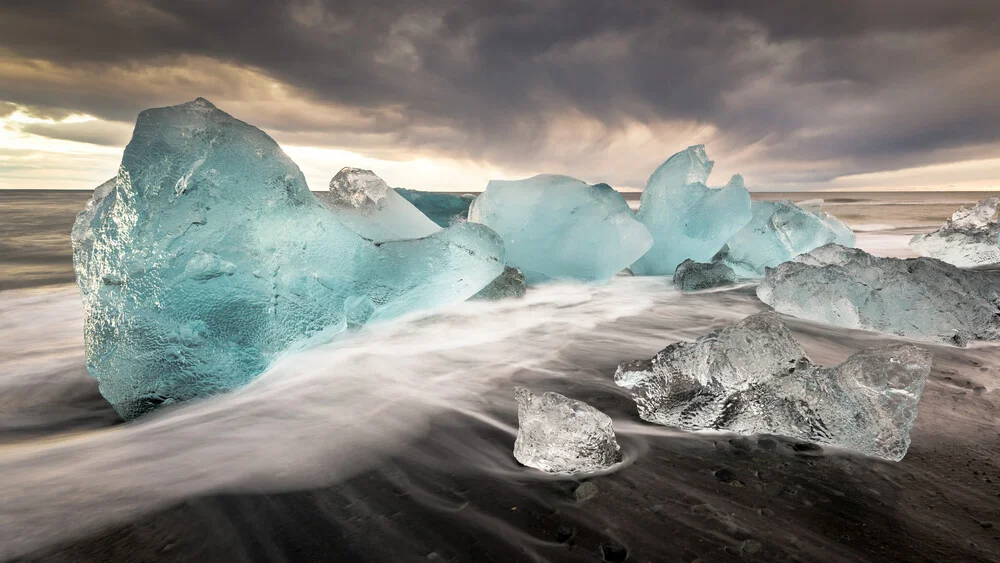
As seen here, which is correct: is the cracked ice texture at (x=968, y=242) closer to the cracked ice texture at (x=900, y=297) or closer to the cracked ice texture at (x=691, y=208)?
the cracked ice texture at (x=691, y=208)

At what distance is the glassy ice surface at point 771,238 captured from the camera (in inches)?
183

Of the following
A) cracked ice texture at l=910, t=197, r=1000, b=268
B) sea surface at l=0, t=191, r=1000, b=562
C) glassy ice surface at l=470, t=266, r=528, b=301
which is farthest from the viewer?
cracked ice texture at l=910, t=197, r=1000, b=268

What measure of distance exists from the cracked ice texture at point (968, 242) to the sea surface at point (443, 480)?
11.4 feet

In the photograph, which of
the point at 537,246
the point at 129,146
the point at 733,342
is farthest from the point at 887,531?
the point at 537,246

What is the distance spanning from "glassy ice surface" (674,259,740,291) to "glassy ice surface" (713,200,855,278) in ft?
1.53

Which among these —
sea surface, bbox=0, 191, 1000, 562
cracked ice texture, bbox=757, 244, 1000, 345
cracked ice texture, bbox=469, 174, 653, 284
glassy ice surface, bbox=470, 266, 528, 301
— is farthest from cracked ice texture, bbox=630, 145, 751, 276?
sea surface, bbox=0, 191, 1000, 562

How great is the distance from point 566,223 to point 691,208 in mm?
1333

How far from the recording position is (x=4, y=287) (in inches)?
196

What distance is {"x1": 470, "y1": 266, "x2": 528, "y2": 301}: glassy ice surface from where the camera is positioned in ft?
11.9

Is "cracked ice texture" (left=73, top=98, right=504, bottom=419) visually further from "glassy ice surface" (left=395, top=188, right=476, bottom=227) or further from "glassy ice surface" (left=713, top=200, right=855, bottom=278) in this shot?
"glassy ice surface" (left=713, top=200, right=855, bottom=278)

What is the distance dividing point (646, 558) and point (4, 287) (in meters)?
6.75

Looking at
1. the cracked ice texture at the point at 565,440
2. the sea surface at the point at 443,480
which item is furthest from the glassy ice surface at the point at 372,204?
the cracked ice texture at the point at 565,440

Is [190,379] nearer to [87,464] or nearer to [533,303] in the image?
[87,464]

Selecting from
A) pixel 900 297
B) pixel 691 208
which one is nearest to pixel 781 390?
pixel 900 297
